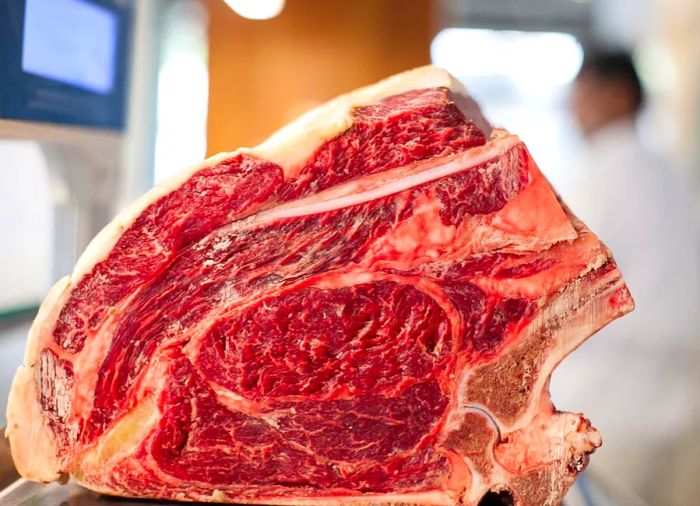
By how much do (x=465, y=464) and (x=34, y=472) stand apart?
0.55m

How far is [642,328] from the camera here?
9.74 feet

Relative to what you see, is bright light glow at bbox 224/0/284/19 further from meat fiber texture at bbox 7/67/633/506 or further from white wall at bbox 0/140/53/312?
meat fiber texture at bbox 7/67/633/506

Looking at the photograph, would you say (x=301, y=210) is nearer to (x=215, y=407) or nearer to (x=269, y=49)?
(x=215, y=407)

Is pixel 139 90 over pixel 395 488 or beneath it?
over

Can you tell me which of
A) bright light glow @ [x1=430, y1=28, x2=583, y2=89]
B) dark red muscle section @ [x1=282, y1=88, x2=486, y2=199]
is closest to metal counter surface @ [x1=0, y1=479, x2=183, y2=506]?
dark red muscle section @ [x1=282, y1=88, x2=486, y2=199]

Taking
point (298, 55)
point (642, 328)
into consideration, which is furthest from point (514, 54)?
point (642, 328)

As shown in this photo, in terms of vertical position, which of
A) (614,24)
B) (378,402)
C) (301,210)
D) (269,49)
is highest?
(614,24)

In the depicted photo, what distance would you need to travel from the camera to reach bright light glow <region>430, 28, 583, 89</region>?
7578mm

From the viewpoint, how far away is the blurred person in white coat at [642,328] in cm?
293

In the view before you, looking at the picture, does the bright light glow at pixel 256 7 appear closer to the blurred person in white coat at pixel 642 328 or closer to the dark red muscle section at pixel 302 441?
the blurred person in white coat at pixel 642 328

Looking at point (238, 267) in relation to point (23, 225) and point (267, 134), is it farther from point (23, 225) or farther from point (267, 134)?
point (267, 134)

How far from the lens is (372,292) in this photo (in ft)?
3.34

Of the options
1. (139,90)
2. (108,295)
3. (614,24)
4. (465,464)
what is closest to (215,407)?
(108,295)

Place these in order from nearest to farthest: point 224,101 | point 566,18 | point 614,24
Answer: point 224,101
point 614,24
point 566,18
